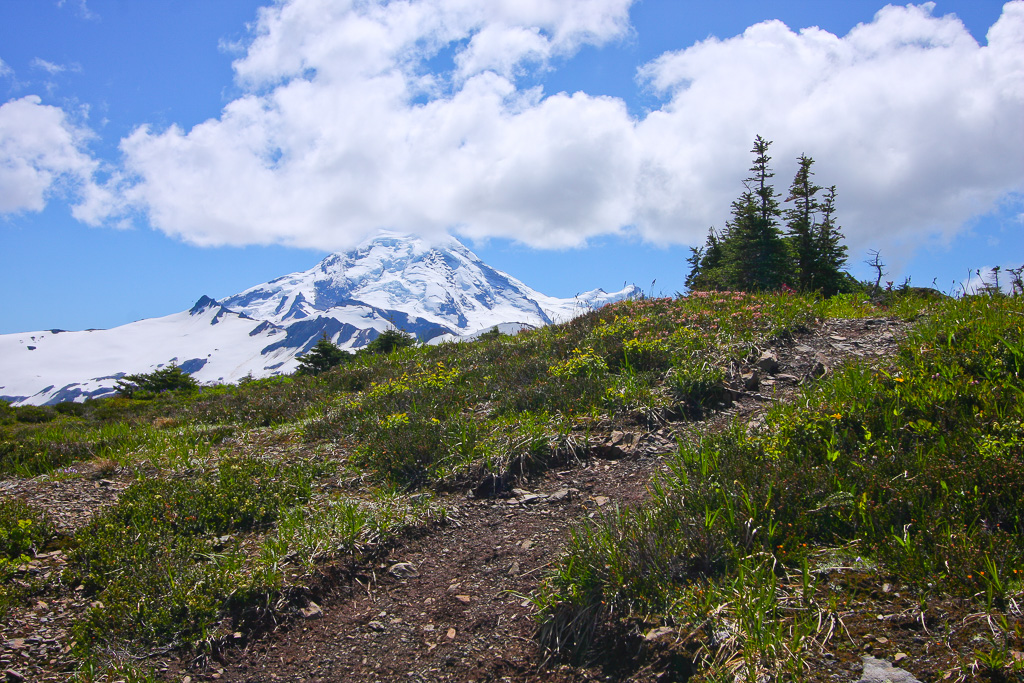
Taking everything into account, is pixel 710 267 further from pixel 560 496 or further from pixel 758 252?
pixel 560 496

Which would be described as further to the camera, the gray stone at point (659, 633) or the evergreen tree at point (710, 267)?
the evergreen tree at point (710, 267)

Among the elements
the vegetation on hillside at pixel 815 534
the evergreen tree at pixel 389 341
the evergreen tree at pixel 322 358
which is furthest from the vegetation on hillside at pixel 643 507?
the evergreen tree at pixel 322 358

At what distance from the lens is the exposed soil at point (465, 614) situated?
291 cm

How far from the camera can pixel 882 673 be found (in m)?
2.66

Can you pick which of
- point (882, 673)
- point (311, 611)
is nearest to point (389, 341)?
point (311, 611)

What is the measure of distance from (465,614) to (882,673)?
2.90m

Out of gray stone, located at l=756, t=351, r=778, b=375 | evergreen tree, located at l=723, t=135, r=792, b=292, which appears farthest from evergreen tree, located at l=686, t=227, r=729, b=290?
gray stone, located at l=756, t=351, r=778, b=375

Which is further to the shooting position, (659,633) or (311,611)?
(311,611)

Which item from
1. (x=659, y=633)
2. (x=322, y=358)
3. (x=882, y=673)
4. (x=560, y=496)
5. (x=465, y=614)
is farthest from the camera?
(x=322, y=358)

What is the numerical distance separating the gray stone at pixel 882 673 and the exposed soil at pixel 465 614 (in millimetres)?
45

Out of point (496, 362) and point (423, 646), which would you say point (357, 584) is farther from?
point (496, 362)

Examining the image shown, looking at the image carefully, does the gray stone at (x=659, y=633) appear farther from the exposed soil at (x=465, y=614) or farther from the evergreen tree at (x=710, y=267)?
the evergreen tree at (x=710, y=267)

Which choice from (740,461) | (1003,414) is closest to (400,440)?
(740,461)

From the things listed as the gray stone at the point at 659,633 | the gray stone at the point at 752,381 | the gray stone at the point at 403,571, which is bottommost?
the gray stone at the point at 403,571
